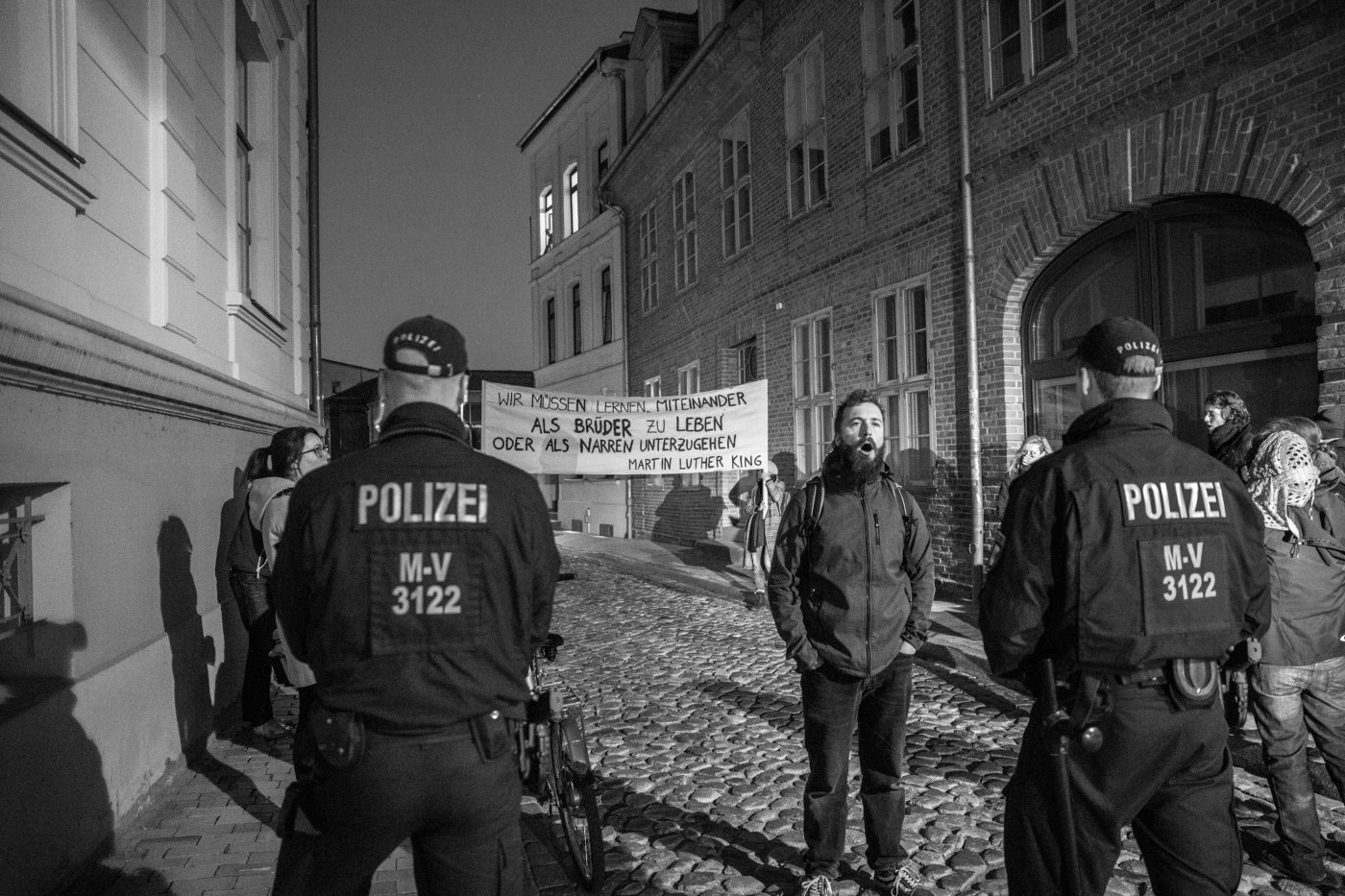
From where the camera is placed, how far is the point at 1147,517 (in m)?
2.31

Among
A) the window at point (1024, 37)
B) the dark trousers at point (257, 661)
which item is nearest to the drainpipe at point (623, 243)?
the window at point (1024, 37)

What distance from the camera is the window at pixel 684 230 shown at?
1747 cm

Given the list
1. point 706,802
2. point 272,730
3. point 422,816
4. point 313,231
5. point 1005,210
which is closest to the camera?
point 422,816

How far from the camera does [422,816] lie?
6.72 ft

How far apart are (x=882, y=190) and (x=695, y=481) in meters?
7.50

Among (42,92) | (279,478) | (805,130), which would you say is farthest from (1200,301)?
(42,92)

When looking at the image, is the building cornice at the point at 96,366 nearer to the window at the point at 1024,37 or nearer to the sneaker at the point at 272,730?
the sneaker at the point at 272,730

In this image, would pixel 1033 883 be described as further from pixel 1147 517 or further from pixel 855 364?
pixel 855 364

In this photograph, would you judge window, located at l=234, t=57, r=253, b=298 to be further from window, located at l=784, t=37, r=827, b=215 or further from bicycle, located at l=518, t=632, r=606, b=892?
window, located at l=784, t=37, r=827, b=215

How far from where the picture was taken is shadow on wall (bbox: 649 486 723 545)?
53.7 ft

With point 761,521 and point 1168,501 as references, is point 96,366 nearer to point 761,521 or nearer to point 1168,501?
point 1168,501

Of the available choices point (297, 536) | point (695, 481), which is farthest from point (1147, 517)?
point (695, 481)

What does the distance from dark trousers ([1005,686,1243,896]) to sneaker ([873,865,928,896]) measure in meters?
1.14

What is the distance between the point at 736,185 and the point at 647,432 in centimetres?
580
